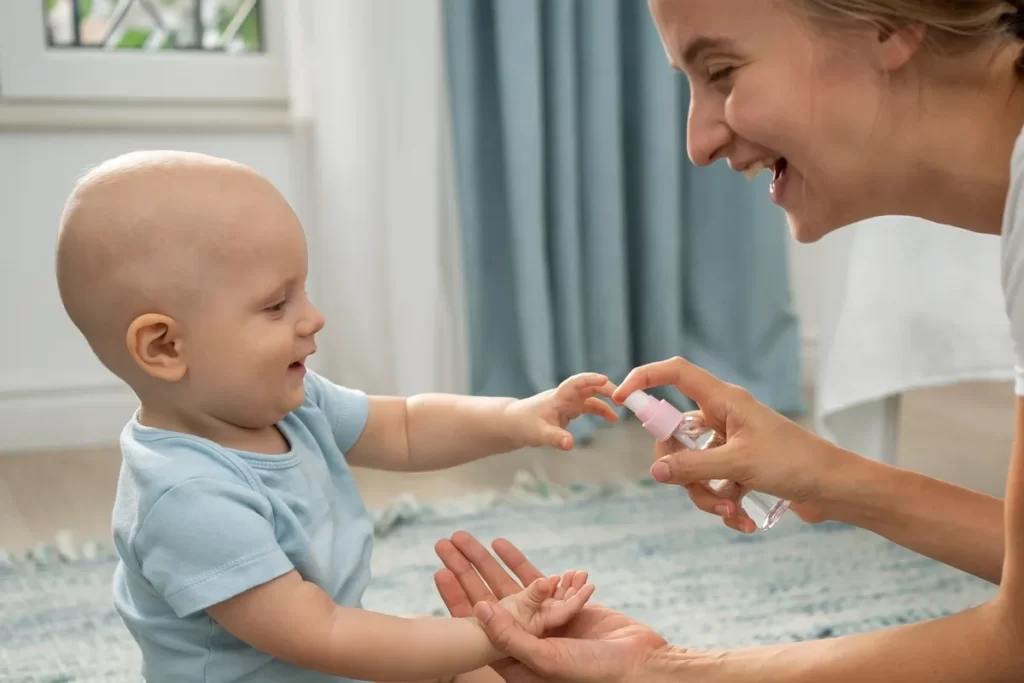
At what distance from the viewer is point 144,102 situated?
2.09m

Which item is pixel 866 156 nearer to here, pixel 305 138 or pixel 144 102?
pixel 305 138

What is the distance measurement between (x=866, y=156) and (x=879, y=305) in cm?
67

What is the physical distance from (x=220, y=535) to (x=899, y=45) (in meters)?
0.62

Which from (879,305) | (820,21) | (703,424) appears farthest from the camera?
(879,305)

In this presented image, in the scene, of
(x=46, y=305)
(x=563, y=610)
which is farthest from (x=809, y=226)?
(x=46, y=305)

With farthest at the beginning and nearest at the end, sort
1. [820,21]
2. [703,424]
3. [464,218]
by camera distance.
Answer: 1. [464,218]
2. [703,424]
3. [820,21]

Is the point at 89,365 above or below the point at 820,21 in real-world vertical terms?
below

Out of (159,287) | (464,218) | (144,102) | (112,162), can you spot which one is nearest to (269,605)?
(159,287)

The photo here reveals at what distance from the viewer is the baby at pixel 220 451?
0.79 m

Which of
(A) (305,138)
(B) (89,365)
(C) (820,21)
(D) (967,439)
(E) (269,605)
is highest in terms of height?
(C) (820,21)

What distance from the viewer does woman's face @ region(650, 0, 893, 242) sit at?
0.78m

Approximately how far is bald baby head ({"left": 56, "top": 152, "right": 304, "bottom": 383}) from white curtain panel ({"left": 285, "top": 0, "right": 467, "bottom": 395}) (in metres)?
1.16

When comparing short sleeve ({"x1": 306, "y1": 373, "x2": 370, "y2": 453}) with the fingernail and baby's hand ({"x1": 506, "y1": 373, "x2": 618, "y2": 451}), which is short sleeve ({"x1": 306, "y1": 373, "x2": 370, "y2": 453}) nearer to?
baby's hand ({"x1": 506, "y1": 373, "x2": 618, "y2": 451})

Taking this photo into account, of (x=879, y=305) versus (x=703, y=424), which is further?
(x=879, y=305)
